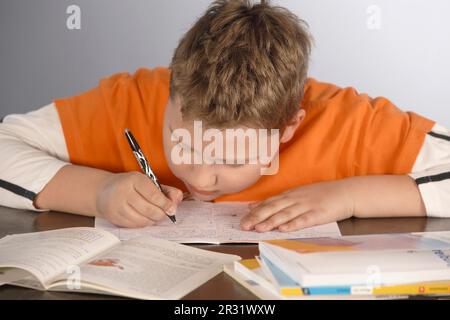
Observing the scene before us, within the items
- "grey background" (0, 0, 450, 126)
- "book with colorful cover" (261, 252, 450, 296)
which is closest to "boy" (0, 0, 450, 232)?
"book with colorful cover" (261, 252, 450, 296)

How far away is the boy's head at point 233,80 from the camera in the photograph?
1.28 metres


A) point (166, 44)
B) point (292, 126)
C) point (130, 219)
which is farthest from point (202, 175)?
point (166, 44)

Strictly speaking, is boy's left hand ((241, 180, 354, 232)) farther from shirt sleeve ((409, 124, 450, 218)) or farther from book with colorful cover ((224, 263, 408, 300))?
book with colorful cover ((224, 263, 408, 300))

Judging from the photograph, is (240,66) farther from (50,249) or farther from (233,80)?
(50,249)

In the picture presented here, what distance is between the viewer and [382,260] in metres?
0.97

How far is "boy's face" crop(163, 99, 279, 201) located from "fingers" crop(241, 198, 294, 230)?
79mm

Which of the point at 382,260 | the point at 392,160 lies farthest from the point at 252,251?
the point at 392,160

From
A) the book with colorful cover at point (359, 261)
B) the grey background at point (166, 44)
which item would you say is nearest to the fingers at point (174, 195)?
the book with colorful cover at point (359, 261)

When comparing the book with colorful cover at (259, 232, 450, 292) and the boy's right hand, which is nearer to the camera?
the book with colorful cover at (259, 232, 450, 292)

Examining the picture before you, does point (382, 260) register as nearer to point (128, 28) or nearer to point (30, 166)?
point (30, 166)

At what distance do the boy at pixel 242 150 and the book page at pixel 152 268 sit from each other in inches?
6.7

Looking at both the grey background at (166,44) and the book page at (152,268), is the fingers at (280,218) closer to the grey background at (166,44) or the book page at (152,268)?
the book page at (152,268)

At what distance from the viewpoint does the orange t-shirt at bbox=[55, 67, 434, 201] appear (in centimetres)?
153
